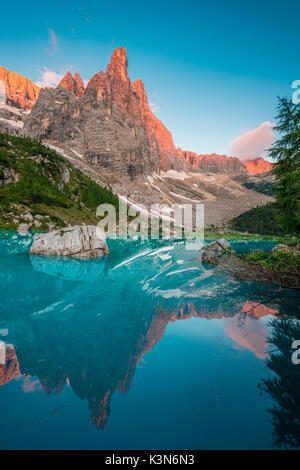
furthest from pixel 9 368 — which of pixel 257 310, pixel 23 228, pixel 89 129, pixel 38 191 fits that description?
pixel 89 129

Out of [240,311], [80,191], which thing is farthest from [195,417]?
[80,191]

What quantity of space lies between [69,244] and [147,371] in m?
21.6

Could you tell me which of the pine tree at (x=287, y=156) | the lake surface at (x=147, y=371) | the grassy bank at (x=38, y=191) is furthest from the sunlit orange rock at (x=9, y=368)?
the grassy bank at (x=38, y=191)

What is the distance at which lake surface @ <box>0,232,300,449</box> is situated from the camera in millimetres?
4141

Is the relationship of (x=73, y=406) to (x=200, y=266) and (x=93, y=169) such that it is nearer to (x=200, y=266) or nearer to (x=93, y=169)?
(x=200, y=266)

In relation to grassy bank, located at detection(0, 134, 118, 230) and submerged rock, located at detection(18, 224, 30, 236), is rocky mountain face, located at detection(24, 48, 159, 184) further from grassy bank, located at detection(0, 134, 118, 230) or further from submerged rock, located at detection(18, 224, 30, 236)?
submerged rock, located at detection(18, 224, 30, 236)

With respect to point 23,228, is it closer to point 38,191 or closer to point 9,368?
point 38,191

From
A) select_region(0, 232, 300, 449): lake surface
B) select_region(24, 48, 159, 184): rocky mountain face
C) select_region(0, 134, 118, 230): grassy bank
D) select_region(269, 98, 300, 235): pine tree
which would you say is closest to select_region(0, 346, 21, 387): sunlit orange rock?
select_region(0, 232, 300, 449): lake surface

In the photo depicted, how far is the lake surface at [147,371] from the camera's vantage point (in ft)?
13.6

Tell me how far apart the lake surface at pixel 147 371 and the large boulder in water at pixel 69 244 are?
12212 mm

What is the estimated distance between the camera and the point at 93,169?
6107 inches

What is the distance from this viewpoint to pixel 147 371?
20.5 feet

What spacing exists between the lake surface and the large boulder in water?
481 inches

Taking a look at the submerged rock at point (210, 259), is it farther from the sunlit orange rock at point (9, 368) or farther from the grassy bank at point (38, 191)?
the grassy bank at point (38, 191)
